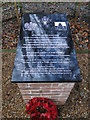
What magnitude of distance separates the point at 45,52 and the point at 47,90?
55cm

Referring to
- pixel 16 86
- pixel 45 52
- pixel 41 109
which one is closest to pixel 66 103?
pixel 41 109

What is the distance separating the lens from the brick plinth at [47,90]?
1.77 m

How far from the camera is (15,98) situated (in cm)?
252

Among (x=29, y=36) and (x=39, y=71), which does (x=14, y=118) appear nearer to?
(x=39, y=71)

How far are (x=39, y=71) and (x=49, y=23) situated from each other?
→ 0.90 metres

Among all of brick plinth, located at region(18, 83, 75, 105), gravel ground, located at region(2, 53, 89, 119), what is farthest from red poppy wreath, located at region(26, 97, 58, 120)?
gravel ground, located at region(2, 53, 89, 119)

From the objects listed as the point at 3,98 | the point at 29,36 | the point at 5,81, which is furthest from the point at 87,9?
the point at 3,98

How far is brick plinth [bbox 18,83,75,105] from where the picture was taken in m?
1.77

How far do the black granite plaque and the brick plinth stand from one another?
0.56 ft

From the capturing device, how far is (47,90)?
1928 millimetres

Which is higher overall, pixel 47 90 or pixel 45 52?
pixel 45 52

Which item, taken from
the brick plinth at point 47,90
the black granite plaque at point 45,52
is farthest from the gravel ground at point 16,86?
the black granite plaque at point 45,52

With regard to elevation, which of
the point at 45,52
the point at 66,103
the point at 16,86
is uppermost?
the point at 45,52

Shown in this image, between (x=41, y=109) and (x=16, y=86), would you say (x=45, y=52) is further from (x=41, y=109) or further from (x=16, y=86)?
(x=16, y=86)
